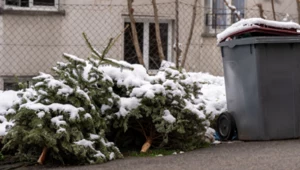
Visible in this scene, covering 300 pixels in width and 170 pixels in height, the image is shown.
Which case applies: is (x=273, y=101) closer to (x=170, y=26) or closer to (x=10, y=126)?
(x=10, y=126)

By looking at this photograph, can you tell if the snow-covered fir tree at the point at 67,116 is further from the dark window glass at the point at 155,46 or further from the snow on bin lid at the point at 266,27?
the dark window glass at the point at 155,46

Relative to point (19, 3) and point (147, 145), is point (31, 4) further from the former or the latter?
point (147, 145)

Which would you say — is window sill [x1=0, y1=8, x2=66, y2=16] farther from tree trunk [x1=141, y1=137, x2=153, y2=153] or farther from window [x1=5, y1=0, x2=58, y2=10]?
tree trunk [x1=141, y1=137, x2=153, y2=153]

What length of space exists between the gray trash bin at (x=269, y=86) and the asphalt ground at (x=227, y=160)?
0.74 ft

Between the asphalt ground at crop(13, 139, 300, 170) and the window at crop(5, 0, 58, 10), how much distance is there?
7.93m

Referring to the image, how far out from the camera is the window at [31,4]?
14117 mm

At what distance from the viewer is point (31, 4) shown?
46.8 ft

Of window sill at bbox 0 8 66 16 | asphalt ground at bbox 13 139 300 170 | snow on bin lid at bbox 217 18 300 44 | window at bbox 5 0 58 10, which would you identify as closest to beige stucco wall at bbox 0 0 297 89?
window sill at bbox 0 8 66 16

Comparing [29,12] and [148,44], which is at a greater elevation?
[29,12]

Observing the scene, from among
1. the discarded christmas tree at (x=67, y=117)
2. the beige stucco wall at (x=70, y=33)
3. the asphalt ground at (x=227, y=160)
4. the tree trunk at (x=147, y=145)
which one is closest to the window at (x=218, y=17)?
the beige stucco wall at (x=70, y=33)

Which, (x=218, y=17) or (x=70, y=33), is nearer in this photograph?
(x=70, y=33)

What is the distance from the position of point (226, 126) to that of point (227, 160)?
1.65 meters

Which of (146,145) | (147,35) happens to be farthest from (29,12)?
(146,145)

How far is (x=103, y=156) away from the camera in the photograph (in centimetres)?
666
